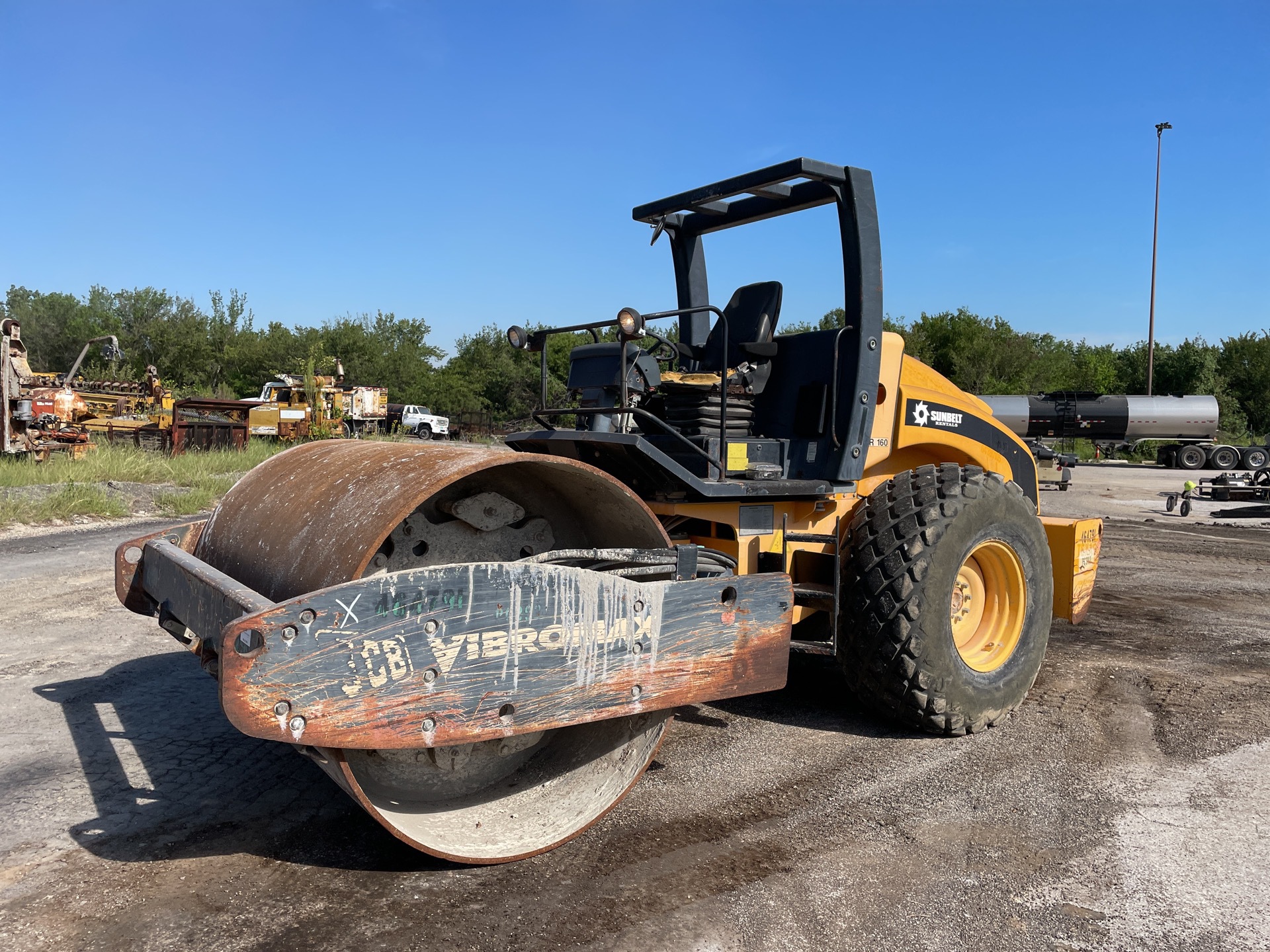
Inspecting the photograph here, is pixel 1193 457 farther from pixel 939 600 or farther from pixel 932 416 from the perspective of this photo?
pixel 939 600

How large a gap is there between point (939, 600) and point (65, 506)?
37.2 ft

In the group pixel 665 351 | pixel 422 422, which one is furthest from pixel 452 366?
pixel 665 351

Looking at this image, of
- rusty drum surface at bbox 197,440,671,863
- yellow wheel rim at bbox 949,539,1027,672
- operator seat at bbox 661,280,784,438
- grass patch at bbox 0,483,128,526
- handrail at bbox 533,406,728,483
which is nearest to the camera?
rusty drum surface at bbox 197,440,671,863

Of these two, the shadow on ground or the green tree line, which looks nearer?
the shadow on ground

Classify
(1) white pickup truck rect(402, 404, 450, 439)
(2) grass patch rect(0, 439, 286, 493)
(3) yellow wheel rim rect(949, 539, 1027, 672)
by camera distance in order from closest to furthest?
(3) yellow wheel rim rect(949, 539, 1027, 672), (2) grass patch rect(0, 439, 286, 493), (1) white pickup truck rect(402, 404, 450, 439)

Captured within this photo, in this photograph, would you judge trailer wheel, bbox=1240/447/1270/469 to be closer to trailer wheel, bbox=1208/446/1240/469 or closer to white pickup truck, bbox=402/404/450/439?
trailer wheel, bbox=1208/446/1240/469

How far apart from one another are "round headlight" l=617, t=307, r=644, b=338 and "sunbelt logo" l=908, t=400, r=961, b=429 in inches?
72.3

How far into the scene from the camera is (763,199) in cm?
526

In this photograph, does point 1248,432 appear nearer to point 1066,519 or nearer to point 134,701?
point 1066,519

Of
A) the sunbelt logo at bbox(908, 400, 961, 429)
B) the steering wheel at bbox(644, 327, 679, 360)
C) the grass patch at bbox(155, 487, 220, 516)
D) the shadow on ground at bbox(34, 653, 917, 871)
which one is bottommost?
the shadow on ground at bbox(34, 653, 917, 871)

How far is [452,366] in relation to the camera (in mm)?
67562

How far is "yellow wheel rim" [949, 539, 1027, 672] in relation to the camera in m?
4.76

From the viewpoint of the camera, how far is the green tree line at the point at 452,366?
4541 cm

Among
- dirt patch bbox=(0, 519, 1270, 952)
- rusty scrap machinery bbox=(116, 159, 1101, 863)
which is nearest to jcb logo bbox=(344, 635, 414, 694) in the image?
rusty scrap machinery bbox=(116, 159, 1101, 863)
